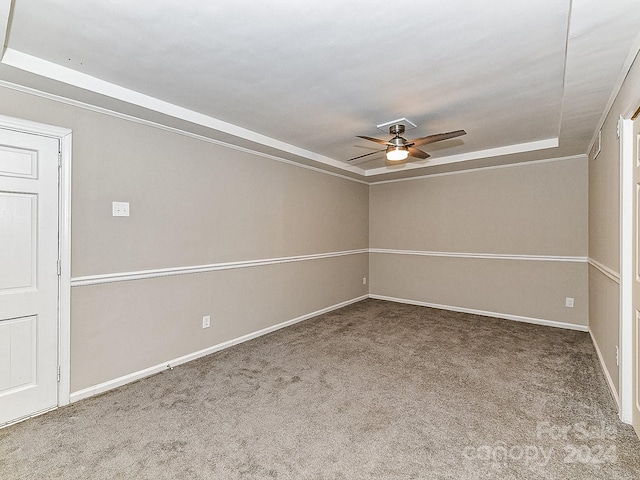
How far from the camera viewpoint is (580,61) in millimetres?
1943

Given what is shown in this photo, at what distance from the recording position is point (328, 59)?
215 cm

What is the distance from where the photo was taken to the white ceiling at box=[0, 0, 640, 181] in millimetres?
1675

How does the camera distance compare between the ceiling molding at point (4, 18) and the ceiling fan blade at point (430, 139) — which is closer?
the ceiling molding at point (4, 18)

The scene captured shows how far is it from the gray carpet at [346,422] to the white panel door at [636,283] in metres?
0.20

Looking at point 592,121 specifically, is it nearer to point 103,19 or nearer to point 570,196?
point 570,196

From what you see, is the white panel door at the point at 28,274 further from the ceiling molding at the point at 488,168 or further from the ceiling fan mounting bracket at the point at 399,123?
the ceiling molding at the point at 488,168

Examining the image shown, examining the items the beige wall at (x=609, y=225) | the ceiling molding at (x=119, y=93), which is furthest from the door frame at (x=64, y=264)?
the beige wall at (x=609, y=225)

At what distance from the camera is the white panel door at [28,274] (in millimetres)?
2223

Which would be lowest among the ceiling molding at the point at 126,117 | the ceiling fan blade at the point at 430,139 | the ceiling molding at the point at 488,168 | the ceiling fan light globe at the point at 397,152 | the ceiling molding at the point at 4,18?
the ceiling fan light globe at the point at 397,152

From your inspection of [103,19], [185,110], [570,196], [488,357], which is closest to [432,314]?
[488,357]

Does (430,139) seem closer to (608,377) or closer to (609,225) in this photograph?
(609,225)

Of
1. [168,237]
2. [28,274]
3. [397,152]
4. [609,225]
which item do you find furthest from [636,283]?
[28,274]

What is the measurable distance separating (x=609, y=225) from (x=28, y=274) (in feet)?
15.1

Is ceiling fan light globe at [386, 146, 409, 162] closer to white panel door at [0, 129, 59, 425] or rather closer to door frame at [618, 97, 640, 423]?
door frame at [618, 97, 640, 423]
